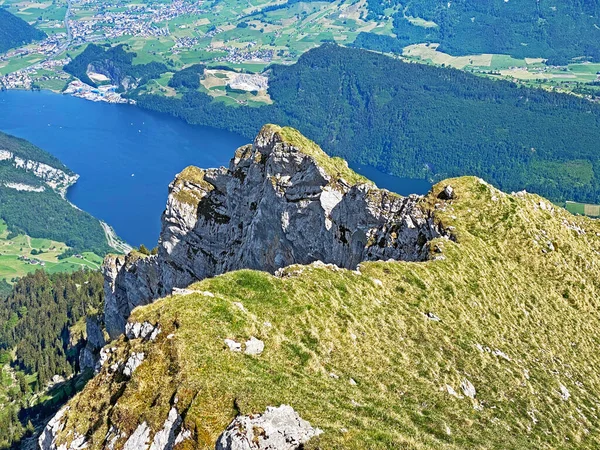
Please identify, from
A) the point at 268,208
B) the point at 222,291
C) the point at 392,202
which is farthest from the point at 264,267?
the point at 222,291

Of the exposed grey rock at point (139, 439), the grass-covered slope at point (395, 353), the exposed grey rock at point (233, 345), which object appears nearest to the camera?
the exposed grey rock at point (139, 439)

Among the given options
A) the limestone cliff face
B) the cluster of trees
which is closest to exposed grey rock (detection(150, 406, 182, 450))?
the limestone cliff face

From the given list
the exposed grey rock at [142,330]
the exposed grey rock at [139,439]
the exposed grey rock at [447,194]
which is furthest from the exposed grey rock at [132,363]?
the exposed grey rock at [447,194]

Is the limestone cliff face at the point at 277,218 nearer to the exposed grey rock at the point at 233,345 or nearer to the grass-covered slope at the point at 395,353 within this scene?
the grass-covered slope at the point at 395,353

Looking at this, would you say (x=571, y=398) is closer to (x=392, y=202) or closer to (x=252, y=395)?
(x=252, y=395)

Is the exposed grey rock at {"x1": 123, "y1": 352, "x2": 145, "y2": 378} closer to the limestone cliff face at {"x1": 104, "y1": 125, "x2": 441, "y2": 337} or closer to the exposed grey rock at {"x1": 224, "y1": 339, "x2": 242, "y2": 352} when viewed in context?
the exposed grey rock at {"x1": 224, "y1": 339, "x2": 242, "y2": 352}
